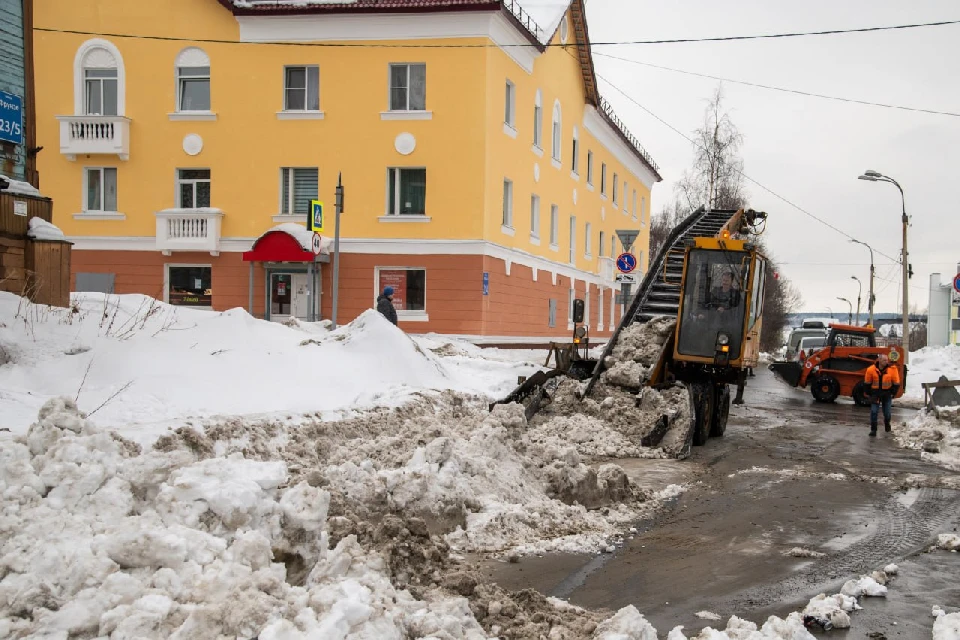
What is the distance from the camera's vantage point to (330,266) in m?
25.2

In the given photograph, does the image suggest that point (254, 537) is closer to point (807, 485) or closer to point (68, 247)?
point (807, 485)

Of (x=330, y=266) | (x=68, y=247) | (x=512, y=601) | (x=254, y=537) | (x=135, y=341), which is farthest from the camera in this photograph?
(x=330, y=266)

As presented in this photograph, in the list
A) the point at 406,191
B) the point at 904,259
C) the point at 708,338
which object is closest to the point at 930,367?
the point at 904,259

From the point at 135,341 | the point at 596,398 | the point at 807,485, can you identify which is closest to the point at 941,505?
the point at 807,485

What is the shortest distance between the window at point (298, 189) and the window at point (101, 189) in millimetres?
5181

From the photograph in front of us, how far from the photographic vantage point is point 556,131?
106 feet

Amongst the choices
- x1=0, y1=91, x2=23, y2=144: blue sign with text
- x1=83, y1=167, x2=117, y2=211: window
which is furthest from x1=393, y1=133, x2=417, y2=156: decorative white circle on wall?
x1=0, y1=91, x2=23, y2=144: blue sign with text

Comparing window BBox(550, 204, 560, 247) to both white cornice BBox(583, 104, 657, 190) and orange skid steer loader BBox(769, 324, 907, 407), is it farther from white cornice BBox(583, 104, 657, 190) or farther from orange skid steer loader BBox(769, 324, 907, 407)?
orange skid steer loader BBox(769, 324, 907, 407)

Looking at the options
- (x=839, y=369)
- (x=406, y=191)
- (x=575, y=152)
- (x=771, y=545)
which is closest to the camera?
→ (x=771, y=545)

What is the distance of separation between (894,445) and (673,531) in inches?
329

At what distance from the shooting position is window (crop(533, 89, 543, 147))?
29406mm

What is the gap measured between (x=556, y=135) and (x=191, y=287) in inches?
557

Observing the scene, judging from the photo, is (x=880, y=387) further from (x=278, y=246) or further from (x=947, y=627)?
(x=278, y=246)

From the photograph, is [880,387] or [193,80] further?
[193,80]
